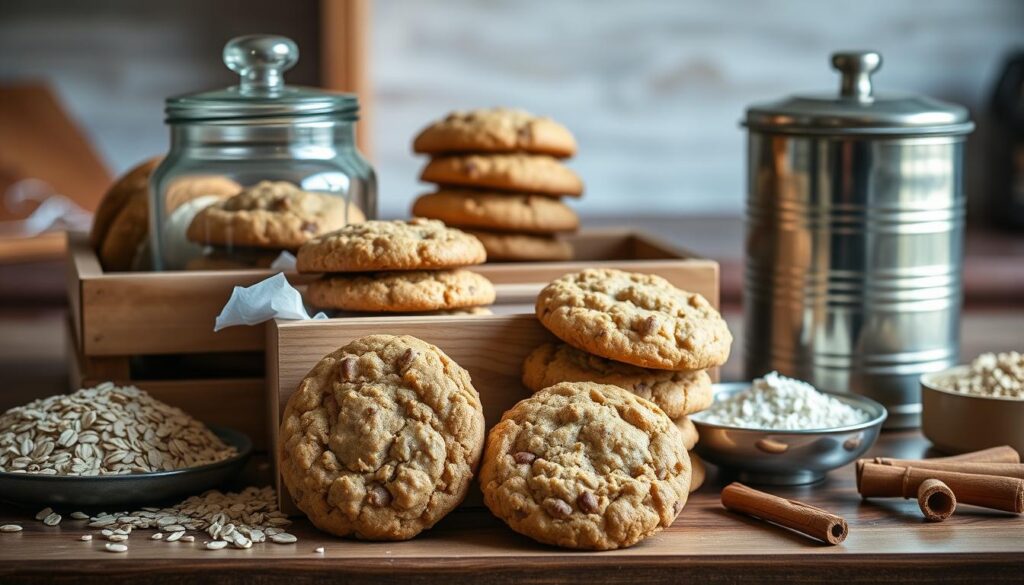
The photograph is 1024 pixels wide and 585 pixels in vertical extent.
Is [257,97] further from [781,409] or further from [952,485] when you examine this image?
[952,485]

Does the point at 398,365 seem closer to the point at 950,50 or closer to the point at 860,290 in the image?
the point at 860,290

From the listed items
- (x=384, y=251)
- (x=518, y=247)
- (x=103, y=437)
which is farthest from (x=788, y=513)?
(x=103, y=437)

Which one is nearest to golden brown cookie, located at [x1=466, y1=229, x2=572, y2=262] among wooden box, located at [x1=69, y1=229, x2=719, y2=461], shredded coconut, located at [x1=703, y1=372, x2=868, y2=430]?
wooden box, located at [x1=69, y1=229, x2=719, y2=461]

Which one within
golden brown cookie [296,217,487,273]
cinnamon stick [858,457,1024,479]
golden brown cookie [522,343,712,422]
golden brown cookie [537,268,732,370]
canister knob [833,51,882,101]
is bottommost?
A: cinnamon stick [858,457,1024,479]

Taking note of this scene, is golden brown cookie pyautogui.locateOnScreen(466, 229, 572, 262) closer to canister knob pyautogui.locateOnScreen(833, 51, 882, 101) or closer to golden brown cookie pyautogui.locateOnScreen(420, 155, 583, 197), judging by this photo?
golden brown cookie pyautogui.locateOnScreen(420, 155, 583, 197)

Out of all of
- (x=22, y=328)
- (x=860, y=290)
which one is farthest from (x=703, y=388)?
(x=22, y=328)

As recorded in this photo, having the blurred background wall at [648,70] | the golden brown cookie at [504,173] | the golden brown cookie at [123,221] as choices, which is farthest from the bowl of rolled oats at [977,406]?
the blurred background wall at [648,70]
